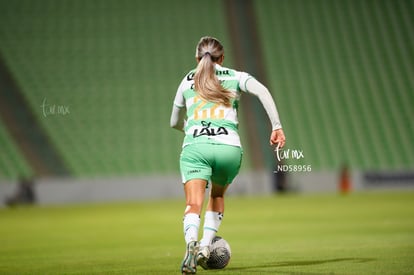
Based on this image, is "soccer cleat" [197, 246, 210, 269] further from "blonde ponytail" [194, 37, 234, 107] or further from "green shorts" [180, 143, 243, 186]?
"blonde ponytail" [194, 37, 234, 107]

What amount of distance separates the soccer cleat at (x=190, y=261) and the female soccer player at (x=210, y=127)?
7.0 inches

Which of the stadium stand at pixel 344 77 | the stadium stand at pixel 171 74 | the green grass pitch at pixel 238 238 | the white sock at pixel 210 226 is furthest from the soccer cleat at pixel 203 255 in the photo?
the stadium stand at pixel 344 77

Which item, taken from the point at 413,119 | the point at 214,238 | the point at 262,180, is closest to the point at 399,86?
the point at 413,119

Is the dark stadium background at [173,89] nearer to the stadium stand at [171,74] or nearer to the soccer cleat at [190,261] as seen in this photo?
the stadium stand at [171,74]

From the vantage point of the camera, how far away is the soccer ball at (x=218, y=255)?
22.9 feet

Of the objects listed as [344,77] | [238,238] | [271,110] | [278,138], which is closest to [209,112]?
[271,110]

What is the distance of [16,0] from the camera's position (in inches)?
1072

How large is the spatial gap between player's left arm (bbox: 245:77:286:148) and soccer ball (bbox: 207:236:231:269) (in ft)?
3.55

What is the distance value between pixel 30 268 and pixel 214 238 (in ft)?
6.04

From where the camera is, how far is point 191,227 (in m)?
6.41

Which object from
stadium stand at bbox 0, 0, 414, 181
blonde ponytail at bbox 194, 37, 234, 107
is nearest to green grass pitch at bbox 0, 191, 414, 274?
blonde ponytail at bbox 194, 37, 234, 107

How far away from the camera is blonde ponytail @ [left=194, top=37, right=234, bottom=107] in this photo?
6621mm

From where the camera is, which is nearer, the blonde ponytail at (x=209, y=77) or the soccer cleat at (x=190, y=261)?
the soccer cleat at (x=190, y=261)

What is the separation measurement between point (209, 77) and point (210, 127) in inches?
16.2
